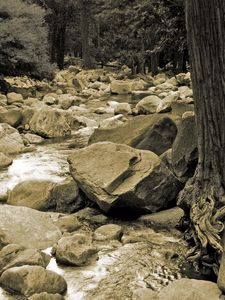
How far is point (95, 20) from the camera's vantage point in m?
32.8

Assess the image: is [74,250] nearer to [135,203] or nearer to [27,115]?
[135,203]

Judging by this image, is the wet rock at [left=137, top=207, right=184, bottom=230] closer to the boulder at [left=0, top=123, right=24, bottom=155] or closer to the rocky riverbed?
the rocky riverbed

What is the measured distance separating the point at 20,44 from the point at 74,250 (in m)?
13.9

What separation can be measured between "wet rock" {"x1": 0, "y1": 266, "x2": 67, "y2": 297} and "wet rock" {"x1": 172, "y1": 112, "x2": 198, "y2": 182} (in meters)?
2.64

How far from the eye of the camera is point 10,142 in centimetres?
1136

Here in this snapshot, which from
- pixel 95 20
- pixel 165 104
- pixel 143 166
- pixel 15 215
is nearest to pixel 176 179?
pixel 143 166

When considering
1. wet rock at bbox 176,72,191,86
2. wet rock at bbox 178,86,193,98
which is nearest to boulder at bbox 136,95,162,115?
wet rock at bbox 178,86,193,98

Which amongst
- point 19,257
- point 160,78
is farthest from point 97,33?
point 19,257

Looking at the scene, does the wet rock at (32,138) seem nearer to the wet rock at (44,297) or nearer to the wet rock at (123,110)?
the wet rock at (123,110)

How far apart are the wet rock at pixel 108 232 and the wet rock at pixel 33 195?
3.88ft

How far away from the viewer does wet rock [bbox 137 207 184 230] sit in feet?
21.1

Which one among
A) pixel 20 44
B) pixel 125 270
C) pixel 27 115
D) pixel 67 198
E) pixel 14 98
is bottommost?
pixel 125 270

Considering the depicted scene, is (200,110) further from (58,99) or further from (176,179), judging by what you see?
(58,99)

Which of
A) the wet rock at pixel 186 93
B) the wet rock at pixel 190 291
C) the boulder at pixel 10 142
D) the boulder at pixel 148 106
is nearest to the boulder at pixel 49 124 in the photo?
the boulder at pixel 10 142
